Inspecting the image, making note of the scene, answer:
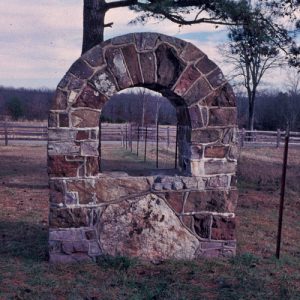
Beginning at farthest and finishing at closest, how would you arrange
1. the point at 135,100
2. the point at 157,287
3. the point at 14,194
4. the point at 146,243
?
the point at 135,100, the point at 14,194, the point at 146,243, the point at 157,287

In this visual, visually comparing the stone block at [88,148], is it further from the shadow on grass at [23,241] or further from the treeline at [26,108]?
the treeline at [26,108]

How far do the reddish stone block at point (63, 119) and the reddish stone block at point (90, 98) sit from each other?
150 mm

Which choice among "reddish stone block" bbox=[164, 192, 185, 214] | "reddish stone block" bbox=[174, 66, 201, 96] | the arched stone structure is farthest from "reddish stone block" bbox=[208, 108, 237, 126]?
"reddish stone block" bbox=[164, 192, 185, 214]

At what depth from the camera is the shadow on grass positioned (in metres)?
5.93

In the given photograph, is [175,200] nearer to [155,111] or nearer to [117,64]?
[117,64]

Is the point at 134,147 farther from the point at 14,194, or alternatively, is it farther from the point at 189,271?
the point at 189,271

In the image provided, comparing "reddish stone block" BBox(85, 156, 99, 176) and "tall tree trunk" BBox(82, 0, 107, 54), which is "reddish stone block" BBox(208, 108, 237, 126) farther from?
"tall tree trunk" BBox(82, 0, 107, 54)

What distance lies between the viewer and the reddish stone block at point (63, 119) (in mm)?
5496

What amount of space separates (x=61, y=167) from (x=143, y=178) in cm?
95

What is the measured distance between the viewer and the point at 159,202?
575cm

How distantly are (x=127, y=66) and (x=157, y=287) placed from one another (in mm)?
2432

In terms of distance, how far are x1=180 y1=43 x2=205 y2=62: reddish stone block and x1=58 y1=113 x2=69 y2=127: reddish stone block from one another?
150 cm

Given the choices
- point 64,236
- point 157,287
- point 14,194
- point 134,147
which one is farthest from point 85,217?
point 134,147

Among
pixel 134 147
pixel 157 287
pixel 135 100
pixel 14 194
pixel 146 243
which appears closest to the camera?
pixel 157 287
